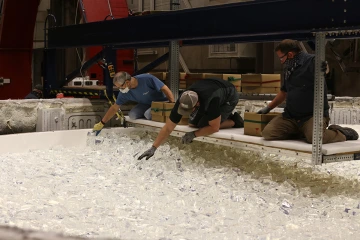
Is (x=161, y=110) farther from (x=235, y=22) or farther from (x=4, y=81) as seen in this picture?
(x=4, y=81)

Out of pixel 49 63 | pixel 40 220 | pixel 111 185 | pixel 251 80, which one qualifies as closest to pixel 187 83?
pixel 251 80

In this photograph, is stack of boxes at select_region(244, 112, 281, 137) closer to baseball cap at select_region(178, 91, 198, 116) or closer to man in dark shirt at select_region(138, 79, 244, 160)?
man in dark shirt at select_region(138, 79, 244, 160)

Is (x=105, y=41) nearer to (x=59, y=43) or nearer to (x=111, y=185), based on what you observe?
(x=59, y=43)

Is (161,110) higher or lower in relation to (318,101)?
lower

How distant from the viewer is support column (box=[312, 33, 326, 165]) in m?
4.16

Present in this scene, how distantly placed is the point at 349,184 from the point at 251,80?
366 centimetres

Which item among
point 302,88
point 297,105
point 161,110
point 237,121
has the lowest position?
point 237,121

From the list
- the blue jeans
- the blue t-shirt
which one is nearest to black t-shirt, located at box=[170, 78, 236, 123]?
the blue t-shirt

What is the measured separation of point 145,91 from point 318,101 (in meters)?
3.23

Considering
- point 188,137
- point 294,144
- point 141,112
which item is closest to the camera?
point 294,144

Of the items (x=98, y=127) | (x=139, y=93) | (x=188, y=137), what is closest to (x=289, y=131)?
(x=188, y=137)

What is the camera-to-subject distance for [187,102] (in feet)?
16.3

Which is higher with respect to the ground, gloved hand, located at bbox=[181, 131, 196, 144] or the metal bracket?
the metal bracket

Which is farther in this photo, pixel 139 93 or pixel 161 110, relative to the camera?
pixel 139 93
